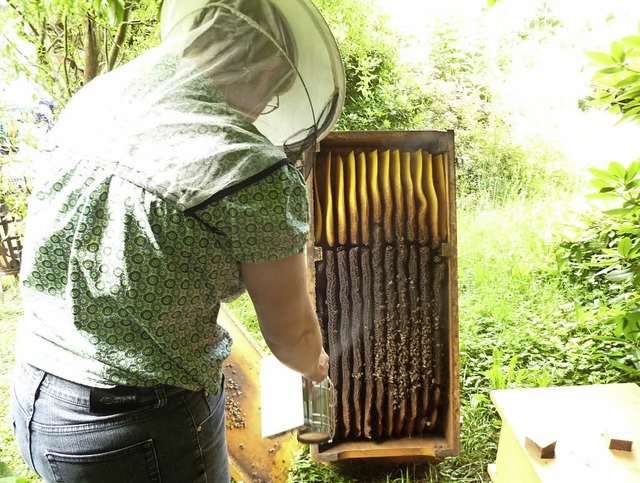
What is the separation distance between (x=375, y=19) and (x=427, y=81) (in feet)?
1.24

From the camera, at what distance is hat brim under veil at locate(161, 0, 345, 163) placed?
36.9 inches

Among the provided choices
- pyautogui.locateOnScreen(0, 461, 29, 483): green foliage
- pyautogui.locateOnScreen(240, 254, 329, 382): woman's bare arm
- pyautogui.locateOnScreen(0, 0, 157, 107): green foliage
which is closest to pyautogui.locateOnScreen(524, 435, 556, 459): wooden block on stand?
pyautogui.locateOnScreen(240, 254, 329, 382): woman's bare arm

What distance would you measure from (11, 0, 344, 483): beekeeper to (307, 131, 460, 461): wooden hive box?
837mm

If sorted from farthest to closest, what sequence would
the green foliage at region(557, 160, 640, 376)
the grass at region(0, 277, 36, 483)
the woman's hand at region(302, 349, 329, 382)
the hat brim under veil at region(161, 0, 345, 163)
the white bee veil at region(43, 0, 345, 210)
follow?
the grass at region(0, 277, 36, 483) → the green foliage at region(557, 160, 640, 376) → the woman's hand at region(302, 349, 329, 382) → the hat brim under veil at region(161, 0, 345, 163) → the white bee veil at region(43, 0, 345, 210)

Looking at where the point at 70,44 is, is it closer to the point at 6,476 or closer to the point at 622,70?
the point at 6,476

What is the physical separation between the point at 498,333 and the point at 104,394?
231cm

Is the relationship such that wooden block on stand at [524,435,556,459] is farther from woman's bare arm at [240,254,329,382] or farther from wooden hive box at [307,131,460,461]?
woman's bare arm at [240,254,329,382]

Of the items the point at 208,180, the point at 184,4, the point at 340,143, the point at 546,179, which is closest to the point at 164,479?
the point at 208,180

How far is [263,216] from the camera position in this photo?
85cm

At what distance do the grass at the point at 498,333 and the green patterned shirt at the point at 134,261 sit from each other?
1485mm

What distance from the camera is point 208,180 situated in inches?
32.2

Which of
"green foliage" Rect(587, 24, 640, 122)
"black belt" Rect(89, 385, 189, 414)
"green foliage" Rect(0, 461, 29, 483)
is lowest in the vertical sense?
"green foliage" Rect(0, 461, 29, 483)

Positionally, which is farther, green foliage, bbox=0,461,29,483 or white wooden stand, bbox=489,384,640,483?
white wooden stand, bbox=489,384,640,483

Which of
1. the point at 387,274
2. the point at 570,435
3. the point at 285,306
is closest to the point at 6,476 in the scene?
the point at 285,306
